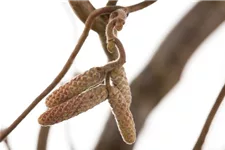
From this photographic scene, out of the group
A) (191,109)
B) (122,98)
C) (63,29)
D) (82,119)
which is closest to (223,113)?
(191,109)

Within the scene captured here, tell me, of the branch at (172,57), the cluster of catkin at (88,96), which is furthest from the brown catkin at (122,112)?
the branch at (172,57)

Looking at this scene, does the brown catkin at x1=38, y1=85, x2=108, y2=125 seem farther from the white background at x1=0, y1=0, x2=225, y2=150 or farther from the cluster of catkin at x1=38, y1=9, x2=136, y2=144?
the white background at x1=0, y1=0, x2=225, y2=150

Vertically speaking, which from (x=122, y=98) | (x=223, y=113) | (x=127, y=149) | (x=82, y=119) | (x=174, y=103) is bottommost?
(x=223, y=113)

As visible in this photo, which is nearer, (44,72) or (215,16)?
(215,16)

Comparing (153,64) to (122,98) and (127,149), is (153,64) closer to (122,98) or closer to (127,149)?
(127,149)

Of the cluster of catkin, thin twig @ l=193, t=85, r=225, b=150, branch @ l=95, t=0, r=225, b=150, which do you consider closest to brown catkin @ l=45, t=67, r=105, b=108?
the cluster of catkin

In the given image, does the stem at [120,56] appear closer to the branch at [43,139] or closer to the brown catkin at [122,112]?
the brown catkin at [122,112]
